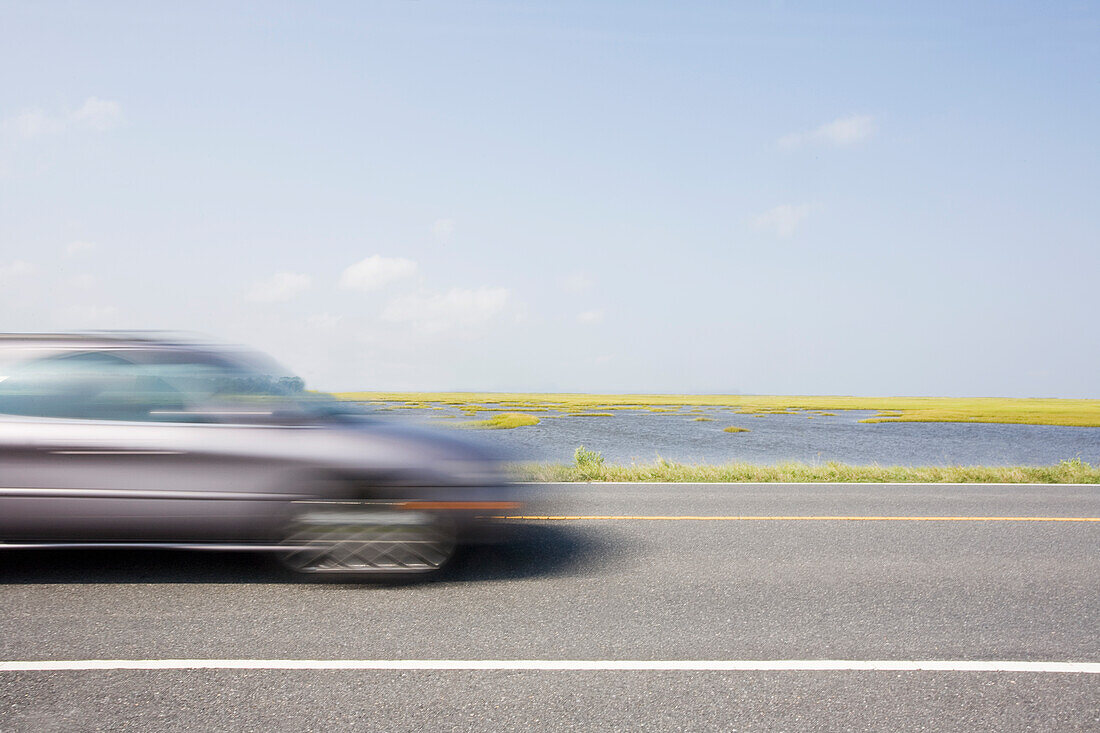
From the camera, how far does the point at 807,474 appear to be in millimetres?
11516

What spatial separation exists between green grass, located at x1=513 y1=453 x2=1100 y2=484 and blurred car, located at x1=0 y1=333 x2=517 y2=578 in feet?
19.5

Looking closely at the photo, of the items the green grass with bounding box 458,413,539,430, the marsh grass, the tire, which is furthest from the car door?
the green grass with bounding box 458,413,539,430

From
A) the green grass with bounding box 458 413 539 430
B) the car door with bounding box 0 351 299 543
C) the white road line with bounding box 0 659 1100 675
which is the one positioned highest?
the car door with bounding box 0 351 299 543

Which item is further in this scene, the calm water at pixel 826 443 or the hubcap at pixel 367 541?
the calm water at pixel 826 443

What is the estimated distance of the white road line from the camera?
11.5ft

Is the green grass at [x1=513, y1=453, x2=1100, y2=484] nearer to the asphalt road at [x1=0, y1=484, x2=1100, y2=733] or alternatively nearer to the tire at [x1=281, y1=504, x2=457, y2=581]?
the asphalt road at [x1=0, y1=484, x2=1100, y2=733]

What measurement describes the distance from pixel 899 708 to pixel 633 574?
2306 mm

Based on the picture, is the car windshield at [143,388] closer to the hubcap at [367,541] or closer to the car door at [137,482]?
the car door at [137,482]

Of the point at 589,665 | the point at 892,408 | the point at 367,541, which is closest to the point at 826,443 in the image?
the point at 367,541

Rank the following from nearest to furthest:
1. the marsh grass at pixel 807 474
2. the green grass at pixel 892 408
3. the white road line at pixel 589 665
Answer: the white road line at pixel 589 665
the marsh grass at pixel 807 474
the green grass at pixel 892 408

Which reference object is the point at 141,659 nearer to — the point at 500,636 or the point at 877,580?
the point at 500,636

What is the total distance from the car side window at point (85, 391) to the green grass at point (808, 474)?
21.0 feet

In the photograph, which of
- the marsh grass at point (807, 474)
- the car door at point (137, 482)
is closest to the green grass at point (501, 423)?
the marsh grass at point (807, 474)

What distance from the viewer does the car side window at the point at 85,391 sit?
16.3ft
